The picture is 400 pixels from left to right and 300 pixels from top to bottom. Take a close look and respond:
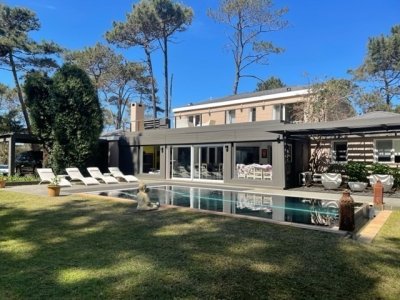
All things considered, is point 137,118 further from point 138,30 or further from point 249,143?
point 138,30

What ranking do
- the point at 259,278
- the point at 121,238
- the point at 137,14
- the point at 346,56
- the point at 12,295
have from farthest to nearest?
the point at 346,56
the point at 137,14
the point at 121,238
the point at 259,278
the point at 12,295

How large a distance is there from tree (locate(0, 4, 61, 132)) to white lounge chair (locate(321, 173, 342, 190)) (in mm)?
22497

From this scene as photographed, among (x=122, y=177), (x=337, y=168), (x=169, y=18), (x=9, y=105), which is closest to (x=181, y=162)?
(x=122, y=177)

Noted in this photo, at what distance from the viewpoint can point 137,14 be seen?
34281 millimetres

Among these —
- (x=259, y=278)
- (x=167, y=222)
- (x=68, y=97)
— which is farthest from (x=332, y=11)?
(x=259, y=278)

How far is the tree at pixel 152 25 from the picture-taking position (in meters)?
33.8

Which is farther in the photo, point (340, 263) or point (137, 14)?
point (137, 14)

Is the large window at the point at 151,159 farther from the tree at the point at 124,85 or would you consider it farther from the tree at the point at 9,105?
the tree at the point at 124,85

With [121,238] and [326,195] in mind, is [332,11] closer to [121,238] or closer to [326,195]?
[326,195]

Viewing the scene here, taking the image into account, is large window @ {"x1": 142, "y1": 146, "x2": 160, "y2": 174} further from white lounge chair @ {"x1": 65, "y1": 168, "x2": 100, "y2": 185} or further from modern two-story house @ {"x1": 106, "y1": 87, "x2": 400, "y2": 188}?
white lounge chair @ {"x1": 65, "y1": 168, "x2": 100, "y2": 185}

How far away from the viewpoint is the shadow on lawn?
14.5 feet

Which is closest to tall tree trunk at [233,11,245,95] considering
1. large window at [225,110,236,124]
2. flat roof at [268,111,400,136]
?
large window at [225,110,236,124]

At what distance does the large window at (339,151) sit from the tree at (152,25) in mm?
20502

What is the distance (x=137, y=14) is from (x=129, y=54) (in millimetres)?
5808
